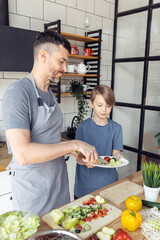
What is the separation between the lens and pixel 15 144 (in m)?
1.01

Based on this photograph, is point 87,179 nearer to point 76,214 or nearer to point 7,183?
point 76,214

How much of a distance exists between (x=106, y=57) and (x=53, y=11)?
107 cm

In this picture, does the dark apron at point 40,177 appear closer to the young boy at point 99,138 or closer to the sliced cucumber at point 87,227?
the young boy at point 99,138

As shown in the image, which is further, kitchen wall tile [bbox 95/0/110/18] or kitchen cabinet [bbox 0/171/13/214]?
kitchen wall tile [bbox 95/0/110/18]

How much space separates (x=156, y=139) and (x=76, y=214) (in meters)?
2.17

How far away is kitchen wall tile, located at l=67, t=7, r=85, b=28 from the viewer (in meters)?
2.64

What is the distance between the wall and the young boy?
3.36 feet

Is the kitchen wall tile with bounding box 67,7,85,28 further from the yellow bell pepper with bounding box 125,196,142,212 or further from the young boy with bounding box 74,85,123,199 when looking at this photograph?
the yellow bell pepper with bounding box 125,196,142,212

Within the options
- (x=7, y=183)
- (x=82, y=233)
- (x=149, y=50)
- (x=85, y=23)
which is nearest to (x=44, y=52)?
(x=82, y=233)

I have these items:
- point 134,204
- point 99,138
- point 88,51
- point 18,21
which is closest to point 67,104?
point 88,51

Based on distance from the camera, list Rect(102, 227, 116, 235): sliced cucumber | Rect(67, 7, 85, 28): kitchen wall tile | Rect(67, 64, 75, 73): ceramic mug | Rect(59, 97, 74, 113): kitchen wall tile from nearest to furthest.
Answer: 1. Rect(102, 227, 116, 235): sliced cucumber
2. Rect(67, 64, 75, 73): ceramic mug
3. Rect(67, 7, 85, 28): kitchen wall tile
4. Rect(59, 97, 74, 113): kitchen wall tile

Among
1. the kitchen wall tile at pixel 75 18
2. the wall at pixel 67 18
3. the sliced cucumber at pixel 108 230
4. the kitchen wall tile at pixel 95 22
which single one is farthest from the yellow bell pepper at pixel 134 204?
the kitchen wall tile at pixel 95 22

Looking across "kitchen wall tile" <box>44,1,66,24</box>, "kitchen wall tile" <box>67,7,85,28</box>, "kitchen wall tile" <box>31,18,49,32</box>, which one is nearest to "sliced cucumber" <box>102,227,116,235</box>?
"kitchen wall tile" <box>31,18,49,32</box>

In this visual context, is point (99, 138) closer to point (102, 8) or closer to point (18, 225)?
point (18, 225)
